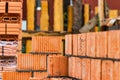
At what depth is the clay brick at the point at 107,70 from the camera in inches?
262

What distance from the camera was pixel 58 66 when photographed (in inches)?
338

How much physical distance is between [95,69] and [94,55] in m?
0.29

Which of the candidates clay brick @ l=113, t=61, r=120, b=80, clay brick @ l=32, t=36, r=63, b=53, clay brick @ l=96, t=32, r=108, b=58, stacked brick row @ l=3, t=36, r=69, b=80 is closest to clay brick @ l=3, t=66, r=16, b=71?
stacked brick row @ l=3, t=36, r=69, b=80

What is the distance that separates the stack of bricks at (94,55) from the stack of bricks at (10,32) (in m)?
4.67

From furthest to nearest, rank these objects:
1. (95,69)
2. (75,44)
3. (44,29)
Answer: (44,29), (75,44), (95,69)

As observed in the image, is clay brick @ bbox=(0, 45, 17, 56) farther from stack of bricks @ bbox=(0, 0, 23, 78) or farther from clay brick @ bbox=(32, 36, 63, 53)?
clay brick @ bbox=(32, 36, 63, 53)

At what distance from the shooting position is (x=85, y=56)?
7.70m

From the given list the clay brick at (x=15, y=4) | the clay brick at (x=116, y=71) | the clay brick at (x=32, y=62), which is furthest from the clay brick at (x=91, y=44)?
the clay brick at (x=15, y=4)

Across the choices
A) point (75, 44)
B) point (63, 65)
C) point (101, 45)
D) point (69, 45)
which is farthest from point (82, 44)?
point (63, 65)

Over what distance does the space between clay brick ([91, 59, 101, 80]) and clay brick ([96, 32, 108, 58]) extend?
0.16 meters

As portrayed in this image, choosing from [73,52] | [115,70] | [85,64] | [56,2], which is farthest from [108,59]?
[56,2]

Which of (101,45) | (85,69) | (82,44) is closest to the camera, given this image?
(101,45)

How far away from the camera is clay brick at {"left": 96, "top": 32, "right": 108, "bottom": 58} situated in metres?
6.88

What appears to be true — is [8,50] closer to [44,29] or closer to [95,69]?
[44,29]
